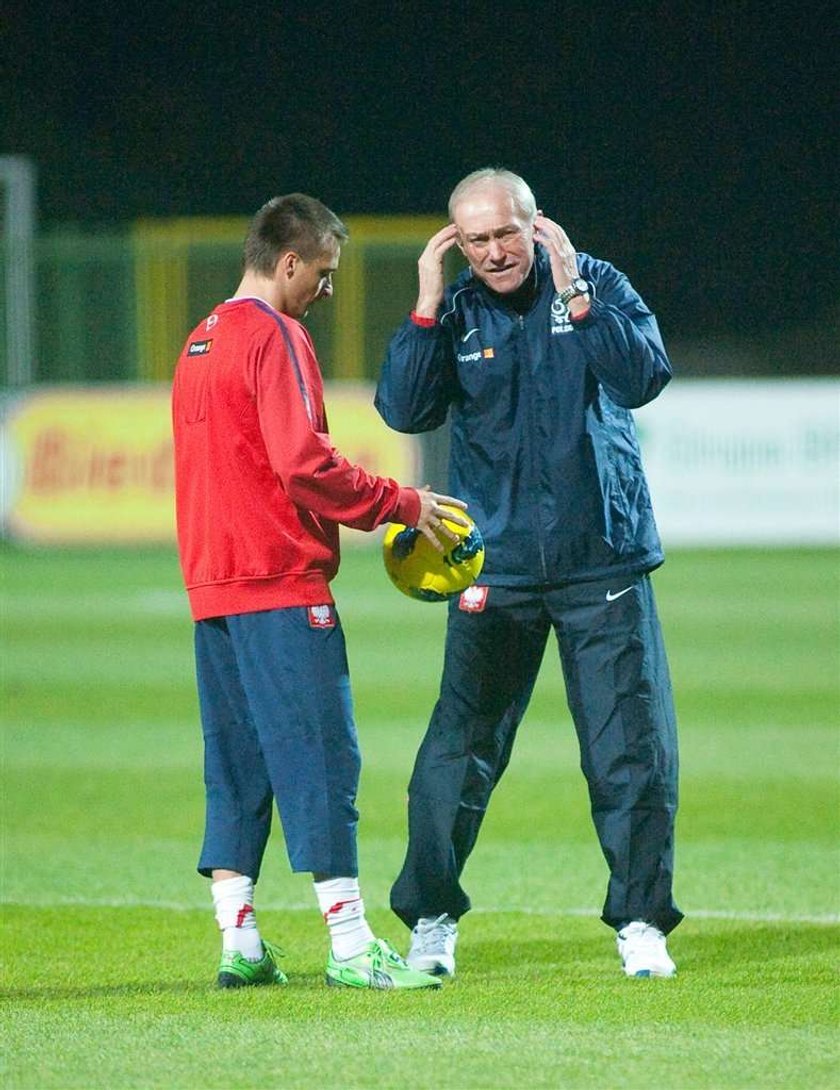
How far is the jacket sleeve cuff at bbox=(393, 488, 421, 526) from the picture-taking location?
509cm

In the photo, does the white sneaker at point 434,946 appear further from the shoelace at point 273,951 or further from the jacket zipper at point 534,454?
the jacket zipper at point 534,454

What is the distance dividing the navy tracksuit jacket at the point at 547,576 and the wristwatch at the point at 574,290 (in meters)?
0.08

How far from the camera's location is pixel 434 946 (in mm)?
5402

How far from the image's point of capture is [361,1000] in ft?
16.1

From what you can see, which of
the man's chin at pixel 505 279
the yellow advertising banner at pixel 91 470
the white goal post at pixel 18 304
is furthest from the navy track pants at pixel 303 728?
the white goal post at pixel 18 304

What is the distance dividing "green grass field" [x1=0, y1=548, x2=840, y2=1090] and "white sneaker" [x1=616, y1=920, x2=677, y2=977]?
0.24ft

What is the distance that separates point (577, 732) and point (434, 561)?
0.65 m

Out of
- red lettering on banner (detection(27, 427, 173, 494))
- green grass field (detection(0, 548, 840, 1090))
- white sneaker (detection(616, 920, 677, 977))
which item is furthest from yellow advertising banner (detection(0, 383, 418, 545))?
white sneaker (detection(616, 920, 677, 977))

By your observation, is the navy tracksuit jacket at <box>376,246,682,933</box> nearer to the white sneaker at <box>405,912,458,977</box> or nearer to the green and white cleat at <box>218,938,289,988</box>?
the white sneaker at <box>405,912,458,977</box>

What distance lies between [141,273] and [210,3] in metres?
11.3

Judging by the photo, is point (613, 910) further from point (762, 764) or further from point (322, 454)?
point (762, 764)

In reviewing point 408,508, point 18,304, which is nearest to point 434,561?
point 408,508

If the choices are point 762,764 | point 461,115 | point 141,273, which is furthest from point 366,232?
point 762,764

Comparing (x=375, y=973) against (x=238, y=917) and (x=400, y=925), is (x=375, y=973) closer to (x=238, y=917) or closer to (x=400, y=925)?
(x=238, y=917)
